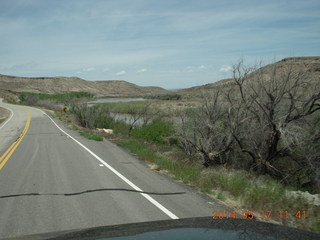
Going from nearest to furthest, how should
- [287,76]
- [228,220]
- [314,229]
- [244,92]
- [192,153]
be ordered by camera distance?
1. [228,220]
2. [314,229]
3. [287,76]
4. [244,92]
5. [192,153]

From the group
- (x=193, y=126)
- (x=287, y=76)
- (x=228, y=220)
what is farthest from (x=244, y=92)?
(x=228, y=220)

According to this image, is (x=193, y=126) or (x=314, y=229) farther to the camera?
(x=193, y=126)

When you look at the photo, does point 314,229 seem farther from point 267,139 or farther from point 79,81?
point 79,81

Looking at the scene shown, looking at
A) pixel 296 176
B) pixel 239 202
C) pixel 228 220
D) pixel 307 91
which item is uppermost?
pixel 307 91

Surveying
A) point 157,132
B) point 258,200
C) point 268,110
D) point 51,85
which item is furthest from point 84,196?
point 51,85

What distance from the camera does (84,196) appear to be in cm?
752

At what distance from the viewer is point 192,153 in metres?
16.3

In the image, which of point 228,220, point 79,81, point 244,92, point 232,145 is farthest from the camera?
point 79,81

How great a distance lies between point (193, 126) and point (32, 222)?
1069cm

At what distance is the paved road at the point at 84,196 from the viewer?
19.4ft
